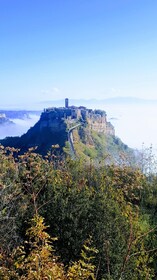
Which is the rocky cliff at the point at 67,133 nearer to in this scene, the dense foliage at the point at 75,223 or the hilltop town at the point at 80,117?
the hilltop town at the point at 80,117

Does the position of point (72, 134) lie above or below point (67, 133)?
below

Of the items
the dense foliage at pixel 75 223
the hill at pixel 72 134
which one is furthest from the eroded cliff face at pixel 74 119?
the dense foliage at pixel 75 223

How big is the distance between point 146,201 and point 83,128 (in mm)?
102073

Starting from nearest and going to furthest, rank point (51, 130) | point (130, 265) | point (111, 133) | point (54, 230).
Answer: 1. point (130, 265)
2. point (54, 230)
3. point (51, 130)
4. point (111, 133)

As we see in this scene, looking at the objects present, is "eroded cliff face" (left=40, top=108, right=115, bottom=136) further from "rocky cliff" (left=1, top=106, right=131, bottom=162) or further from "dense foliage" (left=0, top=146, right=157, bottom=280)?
"dense foliage" (left=0, top=146, right=157, bottom=280)

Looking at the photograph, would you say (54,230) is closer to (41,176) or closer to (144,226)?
(41,176)

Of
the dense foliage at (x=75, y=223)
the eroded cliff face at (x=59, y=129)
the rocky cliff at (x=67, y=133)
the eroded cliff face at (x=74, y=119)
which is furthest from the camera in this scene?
the eroded cliff face at (x=74, y=119)

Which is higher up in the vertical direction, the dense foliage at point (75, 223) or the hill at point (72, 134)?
the dense foliage at point (75, 223)

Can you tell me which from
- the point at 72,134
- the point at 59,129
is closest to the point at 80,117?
the point at 59,129

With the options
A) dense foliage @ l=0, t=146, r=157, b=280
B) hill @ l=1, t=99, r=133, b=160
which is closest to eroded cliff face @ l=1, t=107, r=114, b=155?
hill @ l=1, t=99, r=133, b=160

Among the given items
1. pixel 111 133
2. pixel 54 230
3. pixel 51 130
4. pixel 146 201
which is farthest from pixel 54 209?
pixel 111 133

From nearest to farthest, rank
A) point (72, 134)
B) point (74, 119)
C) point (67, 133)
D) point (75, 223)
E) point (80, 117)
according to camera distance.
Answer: point (75, 223)
point (67, 133)
point (72, 134)
point (74, 119)
point (80, 117)

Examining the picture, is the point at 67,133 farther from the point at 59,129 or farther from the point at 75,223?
the point at 75,223

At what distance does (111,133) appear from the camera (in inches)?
5896
